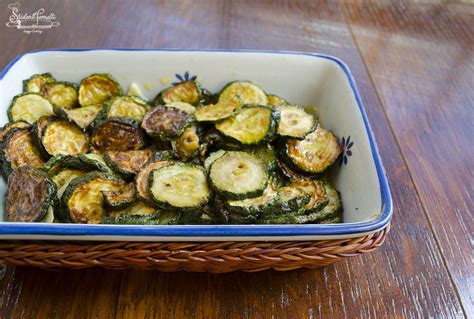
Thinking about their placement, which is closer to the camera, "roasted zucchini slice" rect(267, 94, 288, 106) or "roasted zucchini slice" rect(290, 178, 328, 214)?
"roasted zucchini slice" rect(290, 178, 328, 214)

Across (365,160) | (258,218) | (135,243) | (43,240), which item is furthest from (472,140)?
(43,240)

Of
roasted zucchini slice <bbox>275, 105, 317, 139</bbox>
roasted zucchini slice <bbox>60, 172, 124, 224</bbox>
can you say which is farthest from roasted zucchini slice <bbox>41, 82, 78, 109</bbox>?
roasted zucchini slice <bbox>275, 105, 317, 139</bbox>

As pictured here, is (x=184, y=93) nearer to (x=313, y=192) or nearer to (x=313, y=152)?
(x=313, y=152)

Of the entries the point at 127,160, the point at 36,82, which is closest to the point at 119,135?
the point at 127,160

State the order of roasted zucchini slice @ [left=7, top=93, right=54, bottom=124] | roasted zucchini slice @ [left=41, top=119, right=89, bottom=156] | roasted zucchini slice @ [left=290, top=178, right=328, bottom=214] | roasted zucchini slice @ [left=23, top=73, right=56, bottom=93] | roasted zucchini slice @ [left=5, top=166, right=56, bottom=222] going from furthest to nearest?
1. roasted zucchini slice @ [left=23, top=73, right=56, bottom=93]
2. roasted zucchini slice @ [left=7, top=93, right=54, bottom=124]
3. roasted zucchini slice @ [left=41, top=119, right=89, bottom=156]
4. roasted zucchini slice @ [left=290, top=178, right=328, bottom=214]
5. roasted zucchini slice @ [left=5, top=166, right=56, bottom=222]

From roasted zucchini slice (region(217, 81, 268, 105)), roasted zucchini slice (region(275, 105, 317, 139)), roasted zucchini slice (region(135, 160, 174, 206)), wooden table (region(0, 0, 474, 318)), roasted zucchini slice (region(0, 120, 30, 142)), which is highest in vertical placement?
roasted zucchini slice (region(275, 105, 317, 139))

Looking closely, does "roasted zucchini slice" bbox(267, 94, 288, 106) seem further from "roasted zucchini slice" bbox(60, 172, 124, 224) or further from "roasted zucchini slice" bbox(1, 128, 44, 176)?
"roasted zucchini slice" bbox(1, 128, 44, 176)

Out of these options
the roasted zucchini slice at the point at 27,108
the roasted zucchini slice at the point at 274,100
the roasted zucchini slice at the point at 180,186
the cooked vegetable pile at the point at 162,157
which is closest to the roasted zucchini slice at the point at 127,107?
the cooked vegetable pile at the point at 162,157

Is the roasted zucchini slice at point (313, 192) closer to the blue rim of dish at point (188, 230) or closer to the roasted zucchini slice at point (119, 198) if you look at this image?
the blue rim of dish at point (188, 230)
